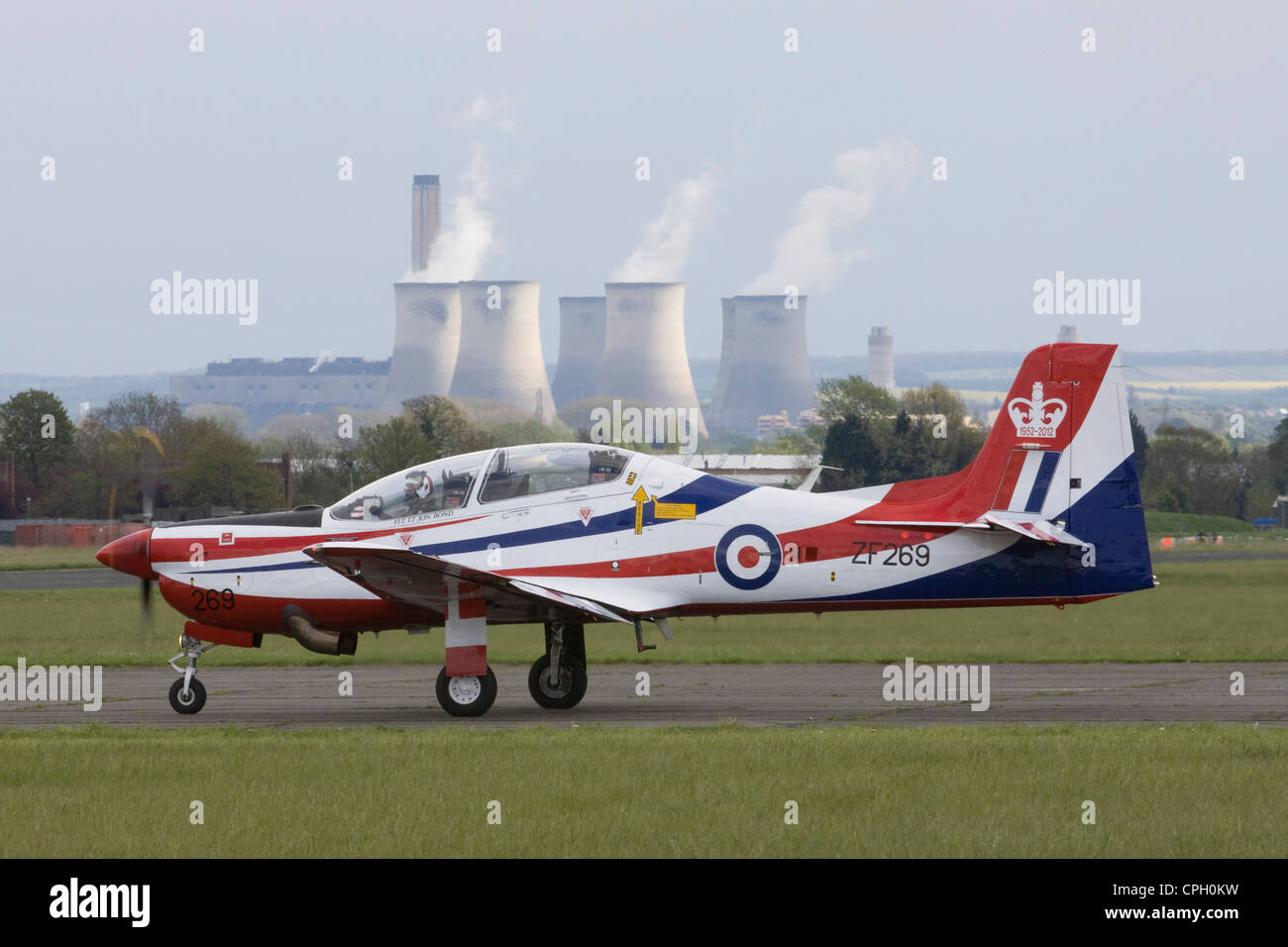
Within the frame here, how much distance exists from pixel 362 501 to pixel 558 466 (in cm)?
227

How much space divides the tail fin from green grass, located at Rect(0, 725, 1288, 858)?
280cm

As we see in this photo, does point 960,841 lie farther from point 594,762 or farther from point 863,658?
point 863,658

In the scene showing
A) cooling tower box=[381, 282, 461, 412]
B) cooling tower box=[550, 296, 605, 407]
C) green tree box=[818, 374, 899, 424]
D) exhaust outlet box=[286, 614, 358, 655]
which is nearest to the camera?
exhaust outlet box=[286, 614, 358, 655]

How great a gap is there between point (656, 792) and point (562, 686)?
616cm

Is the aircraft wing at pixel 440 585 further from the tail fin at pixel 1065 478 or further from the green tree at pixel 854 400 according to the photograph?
the green tree at pixel 854 400

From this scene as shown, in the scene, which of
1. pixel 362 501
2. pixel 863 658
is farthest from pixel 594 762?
pixel 863 658

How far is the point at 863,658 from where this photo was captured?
22281mm

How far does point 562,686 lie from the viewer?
56.3 feet

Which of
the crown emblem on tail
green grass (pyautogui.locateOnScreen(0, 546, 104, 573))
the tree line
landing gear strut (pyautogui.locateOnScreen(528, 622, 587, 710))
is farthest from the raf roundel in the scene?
green grass (pyautogui.locateOnScreen(0, 546, 104, 573))

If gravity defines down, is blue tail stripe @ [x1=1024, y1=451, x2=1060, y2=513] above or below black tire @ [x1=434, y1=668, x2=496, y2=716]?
above

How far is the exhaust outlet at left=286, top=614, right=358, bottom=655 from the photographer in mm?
16750

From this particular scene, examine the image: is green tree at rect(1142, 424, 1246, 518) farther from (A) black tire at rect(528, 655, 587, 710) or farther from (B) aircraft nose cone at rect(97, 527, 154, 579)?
(B) aircraft nose cone at rect(97, 527, 154, 579)

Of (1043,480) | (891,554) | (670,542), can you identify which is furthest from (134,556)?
(1043,480)

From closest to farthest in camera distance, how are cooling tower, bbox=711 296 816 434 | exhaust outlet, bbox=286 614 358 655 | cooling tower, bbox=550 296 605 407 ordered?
exhaust outlet, bbox=286 614 358 655, cooling tower, bbox=711 296 816 434, cooling tower, bbox=550 296 605 407
